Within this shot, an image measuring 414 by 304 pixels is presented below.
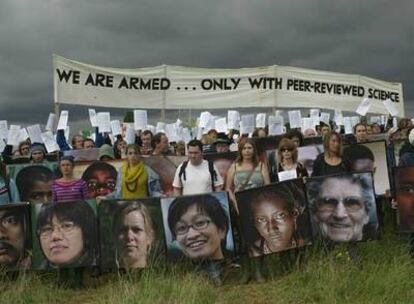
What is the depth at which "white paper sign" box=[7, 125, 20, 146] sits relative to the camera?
12.4 m

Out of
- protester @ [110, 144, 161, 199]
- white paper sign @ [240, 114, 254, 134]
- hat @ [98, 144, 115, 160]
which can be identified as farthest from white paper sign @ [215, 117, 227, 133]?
protester @ [110, 144, 161, 199]

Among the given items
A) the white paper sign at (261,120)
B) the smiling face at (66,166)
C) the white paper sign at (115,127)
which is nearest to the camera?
the smiling face at (66,166)

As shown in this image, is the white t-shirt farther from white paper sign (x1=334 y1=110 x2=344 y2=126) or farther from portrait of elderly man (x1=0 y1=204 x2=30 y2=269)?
white paper sign (x1=334 y1=110 x2=344 y2=126)

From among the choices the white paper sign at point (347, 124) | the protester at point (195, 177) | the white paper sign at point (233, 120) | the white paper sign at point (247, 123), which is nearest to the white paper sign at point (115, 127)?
the white paper sign at point (233, 120)

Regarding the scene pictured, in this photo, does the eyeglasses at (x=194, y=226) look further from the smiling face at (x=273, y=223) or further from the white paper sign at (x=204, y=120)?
the white paper sign at (x=204, y=120)

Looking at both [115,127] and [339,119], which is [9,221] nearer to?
[115,127]

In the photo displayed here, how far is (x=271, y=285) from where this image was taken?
7070 mm

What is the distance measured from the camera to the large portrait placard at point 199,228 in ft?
23.7

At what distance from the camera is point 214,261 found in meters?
7.27

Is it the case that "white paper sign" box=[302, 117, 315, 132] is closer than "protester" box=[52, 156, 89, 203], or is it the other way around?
"protester" box=[52, 156, 89, 203]

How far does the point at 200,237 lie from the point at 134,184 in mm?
1283

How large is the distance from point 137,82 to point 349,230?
8.15 m

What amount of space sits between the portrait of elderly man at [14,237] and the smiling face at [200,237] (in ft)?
6.02

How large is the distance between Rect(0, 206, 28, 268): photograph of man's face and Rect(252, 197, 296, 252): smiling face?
9.08 ft
